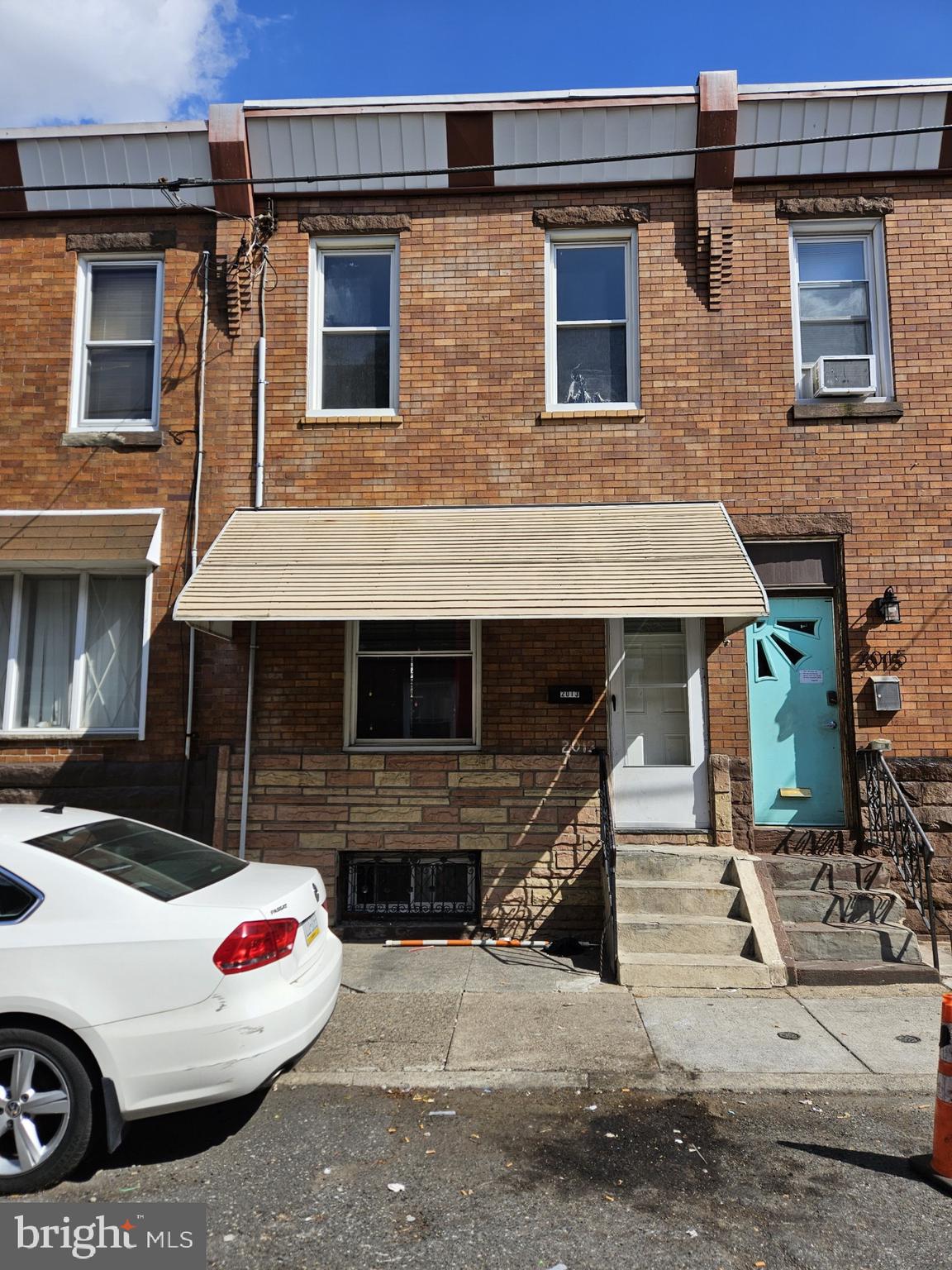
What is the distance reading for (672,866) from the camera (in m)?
7.64

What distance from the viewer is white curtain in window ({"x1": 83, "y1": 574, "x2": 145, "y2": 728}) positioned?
28.3ft

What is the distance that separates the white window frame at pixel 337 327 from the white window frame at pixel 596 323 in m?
1.45

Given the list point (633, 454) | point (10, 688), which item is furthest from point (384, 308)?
point (10, 688)

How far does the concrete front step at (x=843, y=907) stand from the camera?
7320 millimetres

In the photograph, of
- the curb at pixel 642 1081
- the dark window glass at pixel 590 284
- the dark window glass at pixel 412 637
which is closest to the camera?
the curb at pixel 642 1081

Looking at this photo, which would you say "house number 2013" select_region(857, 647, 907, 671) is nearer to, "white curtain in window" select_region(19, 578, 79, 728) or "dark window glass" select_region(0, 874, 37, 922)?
"dark window glass" select_region(0, 874, 37, 922)

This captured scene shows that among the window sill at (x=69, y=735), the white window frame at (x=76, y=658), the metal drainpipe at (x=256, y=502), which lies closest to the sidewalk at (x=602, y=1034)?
the metal drainpipe at (x=256, y=502)

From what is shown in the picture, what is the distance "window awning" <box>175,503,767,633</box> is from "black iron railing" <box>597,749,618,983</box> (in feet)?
5.64

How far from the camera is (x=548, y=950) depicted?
755cm

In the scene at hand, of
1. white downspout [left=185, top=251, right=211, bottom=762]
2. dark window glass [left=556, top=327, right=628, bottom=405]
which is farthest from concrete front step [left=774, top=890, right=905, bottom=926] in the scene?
white downspout [left=185, top=251, right=211, bottom=762]

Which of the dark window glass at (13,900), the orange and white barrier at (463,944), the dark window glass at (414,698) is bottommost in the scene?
the orange and white barrier at (463,944)

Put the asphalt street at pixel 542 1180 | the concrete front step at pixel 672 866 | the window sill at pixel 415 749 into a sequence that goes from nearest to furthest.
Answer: the asphalt street at pixel 542 1180, the concrete front step at pixel 672 866, the window sill at pixel 415 749

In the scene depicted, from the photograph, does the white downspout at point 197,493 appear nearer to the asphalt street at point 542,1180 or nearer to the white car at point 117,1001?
the white car at point 117,1001

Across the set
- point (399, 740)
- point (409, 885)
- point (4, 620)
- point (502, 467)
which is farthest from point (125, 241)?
point (409, 885)
